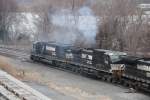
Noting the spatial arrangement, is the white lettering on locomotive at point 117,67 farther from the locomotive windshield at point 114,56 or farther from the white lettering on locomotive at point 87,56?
the white lettering on locomotive at point 87,56

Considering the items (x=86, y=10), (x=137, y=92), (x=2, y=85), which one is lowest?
(x=137, y=92)

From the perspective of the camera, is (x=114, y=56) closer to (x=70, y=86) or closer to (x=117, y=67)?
(x=117, y=67)

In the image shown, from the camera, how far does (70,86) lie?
28.9m

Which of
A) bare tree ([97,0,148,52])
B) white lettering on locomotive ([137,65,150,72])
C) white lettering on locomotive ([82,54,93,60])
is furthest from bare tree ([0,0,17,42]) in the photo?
white lettering on locomotive ([137,65,150,72])

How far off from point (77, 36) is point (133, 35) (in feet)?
26.4

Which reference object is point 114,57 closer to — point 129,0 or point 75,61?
point 75,61

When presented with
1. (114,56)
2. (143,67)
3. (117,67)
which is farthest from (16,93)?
(114,56)

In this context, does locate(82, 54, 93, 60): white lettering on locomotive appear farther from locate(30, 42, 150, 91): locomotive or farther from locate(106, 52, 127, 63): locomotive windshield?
locate(106, 52, 127, 63): locomotive windshield

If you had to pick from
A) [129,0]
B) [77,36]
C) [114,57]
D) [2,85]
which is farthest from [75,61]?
[129,0]

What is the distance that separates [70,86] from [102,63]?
14.7 feet

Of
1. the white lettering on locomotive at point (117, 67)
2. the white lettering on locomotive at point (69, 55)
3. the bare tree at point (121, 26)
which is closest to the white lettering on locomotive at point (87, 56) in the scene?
the white lettering on locomotive at point (69, 55)

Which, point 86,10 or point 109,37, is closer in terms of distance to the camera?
point 86,10

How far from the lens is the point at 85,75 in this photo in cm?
3516

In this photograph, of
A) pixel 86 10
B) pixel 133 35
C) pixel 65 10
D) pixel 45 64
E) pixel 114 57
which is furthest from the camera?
pixel 65 10
